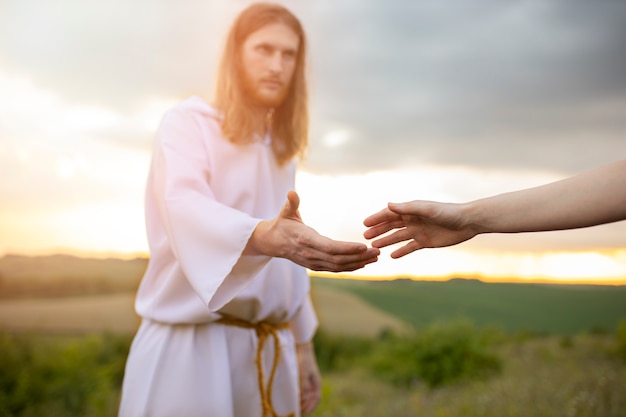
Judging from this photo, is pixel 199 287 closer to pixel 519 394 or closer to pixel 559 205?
pixel 559 205

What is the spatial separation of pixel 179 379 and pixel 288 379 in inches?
20.2

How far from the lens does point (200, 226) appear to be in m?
1.92

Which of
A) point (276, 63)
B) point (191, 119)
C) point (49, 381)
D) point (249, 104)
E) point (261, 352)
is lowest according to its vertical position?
point (49, 381)

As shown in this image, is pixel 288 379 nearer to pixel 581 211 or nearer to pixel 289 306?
pixel 289 306

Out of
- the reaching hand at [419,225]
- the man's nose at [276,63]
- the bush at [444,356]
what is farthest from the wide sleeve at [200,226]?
the bush at [444,356]

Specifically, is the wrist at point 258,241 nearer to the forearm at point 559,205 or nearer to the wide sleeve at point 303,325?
the forearm at point 559,205

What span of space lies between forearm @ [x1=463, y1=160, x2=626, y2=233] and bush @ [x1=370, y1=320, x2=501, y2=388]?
20.8 ft

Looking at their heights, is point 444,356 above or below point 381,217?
below

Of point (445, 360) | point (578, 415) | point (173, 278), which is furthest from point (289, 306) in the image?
point (445, 360)

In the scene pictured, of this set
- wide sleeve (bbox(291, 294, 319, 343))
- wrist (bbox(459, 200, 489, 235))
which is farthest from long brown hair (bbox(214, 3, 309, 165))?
wrist (bbox(459, 200, 489, 235))

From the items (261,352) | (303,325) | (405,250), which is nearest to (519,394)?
(303,325)

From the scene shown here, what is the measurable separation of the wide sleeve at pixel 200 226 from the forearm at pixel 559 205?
0.70 metres

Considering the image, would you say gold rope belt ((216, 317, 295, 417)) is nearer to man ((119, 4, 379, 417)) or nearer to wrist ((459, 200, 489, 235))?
man ((119, 4, 379, 417))

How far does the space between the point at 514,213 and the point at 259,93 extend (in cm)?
117
